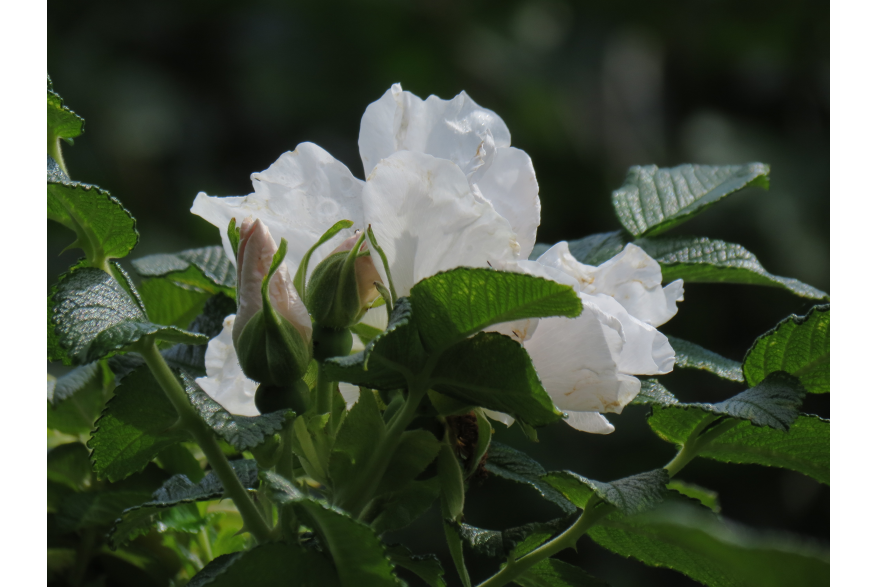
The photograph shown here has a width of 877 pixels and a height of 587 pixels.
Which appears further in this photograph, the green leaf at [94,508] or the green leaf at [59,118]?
the green leaf at [94,508]

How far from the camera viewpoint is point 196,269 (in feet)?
1.69

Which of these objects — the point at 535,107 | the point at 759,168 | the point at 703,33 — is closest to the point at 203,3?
the point at 535,107

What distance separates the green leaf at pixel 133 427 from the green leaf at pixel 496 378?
0.13 metres

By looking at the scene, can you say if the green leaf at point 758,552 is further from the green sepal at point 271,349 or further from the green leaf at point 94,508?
the green leaf at point 94,508

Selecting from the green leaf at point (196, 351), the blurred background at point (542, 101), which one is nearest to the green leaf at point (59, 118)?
the green leaf at point (196, 351)

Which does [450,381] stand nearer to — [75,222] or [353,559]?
[353,559]

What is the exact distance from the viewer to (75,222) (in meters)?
0.39

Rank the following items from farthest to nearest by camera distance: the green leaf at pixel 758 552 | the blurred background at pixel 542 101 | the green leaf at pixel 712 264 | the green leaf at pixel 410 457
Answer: the blurred background at pixel 542 101 < the green leaf at pixel 712 264 < the green leaf at pixel 410 457 < the green leaf at pixel 758 552

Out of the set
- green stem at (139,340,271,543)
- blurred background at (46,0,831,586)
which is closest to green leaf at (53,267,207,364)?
green stem at (139,340,271,543)

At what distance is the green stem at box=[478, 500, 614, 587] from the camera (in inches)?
14.3

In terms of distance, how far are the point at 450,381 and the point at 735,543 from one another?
0.41 feet

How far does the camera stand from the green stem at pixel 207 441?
0.33 metres

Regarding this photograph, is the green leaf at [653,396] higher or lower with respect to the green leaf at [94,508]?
higher

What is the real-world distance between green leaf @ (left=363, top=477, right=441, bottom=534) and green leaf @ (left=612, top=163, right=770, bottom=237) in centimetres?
26
